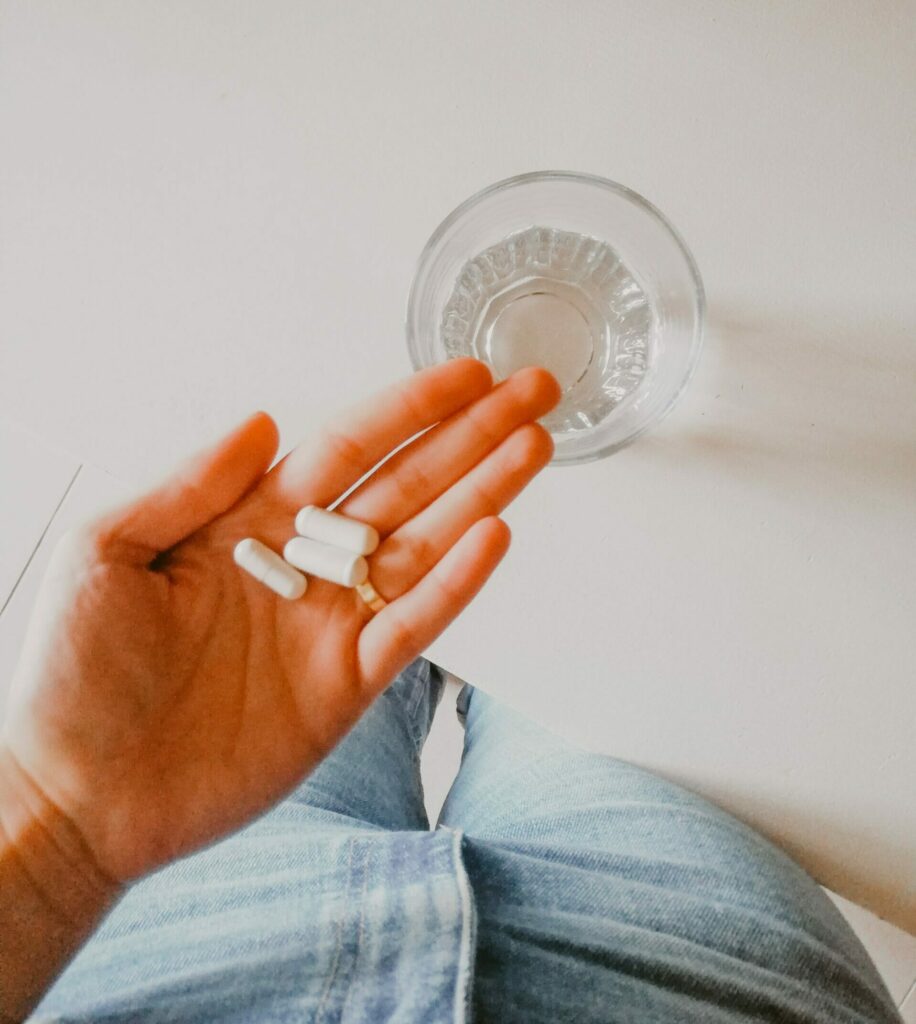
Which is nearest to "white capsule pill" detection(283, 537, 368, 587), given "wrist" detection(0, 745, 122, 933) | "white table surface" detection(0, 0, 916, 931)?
"white table surface" detection(0, 0, 916, 931)

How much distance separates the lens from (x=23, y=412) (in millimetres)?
612

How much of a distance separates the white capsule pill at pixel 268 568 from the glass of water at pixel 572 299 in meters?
0.16

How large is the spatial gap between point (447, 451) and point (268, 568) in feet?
0.45

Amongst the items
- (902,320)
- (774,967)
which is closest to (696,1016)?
(774,967)

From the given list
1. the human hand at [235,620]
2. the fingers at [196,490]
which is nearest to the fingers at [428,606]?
the human hand at [235,620]

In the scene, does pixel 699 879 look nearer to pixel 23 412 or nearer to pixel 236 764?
pixel 236 764

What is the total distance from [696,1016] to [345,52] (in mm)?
690

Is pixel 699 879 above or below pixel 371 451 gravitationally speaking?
below

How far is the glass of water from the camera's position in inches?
20.5

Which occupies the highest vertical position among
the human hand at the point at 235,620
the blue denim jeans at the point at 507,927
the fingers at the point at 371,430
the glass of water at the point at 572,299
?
the glass of water at the point at 572,299

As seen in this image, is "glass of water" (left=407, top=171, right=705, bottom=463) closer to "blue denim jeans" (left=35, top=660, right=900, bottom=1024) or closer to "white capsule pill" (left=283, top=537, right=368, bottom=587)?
"white capsule pill" (left=283, top=537, right=368, bottom=587)

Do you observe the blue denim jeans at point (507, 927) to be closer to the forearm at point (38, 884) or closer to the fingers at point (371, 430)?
the forearm at point (38, 884)

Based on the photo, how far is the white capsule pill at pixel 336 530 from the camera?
1.68 feet

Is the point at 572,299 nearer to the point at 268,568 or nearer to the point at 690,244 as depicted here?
the point at 690,244
